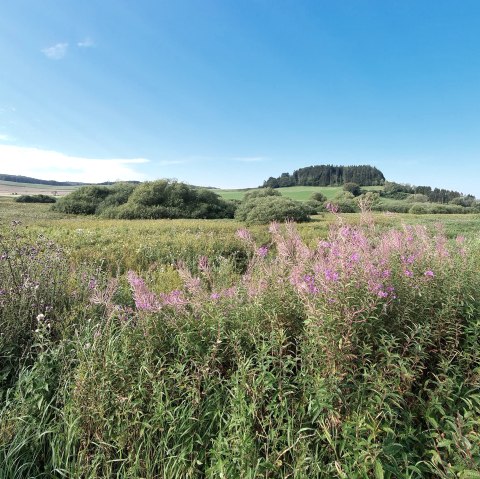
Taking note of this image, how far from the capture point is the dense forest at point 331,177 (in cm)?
8238

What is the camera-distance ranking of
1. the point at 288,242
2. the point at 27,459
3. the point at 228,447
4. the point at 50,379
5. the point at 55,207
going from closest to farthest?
the point at 228,447
the point at 27,459
the point at 50,379
the point at 288,242
the point at 55,207

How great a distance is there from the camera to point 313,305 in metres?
2.52

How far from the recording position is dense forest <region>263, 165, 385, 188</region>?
8238 centimetres

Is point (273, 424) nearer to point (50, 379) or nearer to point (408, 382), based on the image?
point (408, 382)

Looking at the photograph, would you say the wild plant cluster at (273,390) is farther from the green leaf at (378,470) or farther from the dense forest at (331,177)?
the dense forest at (331,177)

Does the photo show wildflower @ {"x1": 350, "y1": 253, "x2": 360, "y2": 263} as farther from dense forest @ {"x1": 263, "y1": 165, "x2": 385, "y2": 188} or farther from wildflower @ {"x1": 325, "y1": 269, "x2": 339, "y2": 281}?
dense forest @ {"x1": 263, "y1": 165, "x2": 385, "y2": 188}

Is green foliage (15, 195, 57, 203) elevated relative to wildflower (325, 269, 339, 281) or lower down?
lower down

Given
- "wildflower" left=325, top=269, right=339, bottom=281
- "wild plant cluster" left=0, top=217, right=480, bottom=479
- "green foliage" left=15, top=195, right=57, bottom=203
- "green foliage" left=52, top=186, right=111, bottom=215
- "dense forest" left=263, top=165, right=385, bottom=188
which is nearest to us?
"wild plant cluster" left=0, top=217, right=480, bottom=479

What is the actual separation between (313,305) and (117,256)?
7.99 meters

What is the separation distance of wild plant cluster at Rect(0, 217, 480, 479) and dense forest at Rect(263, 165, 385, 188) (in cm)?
7985

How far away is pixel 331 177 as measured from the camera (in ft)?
277

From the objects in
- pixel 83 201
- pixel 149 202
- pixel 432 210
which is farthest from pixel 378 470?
pixel 432 210

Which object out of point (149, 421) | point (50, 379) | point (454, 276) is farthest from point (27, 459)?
point (454, 276)

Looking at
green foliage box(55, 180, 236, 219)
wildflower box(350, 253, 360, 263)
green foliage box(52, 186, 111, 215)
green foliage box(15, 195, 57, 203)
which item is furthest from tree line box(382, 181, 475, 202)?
wildflower box(350, 253, 360, 263)
